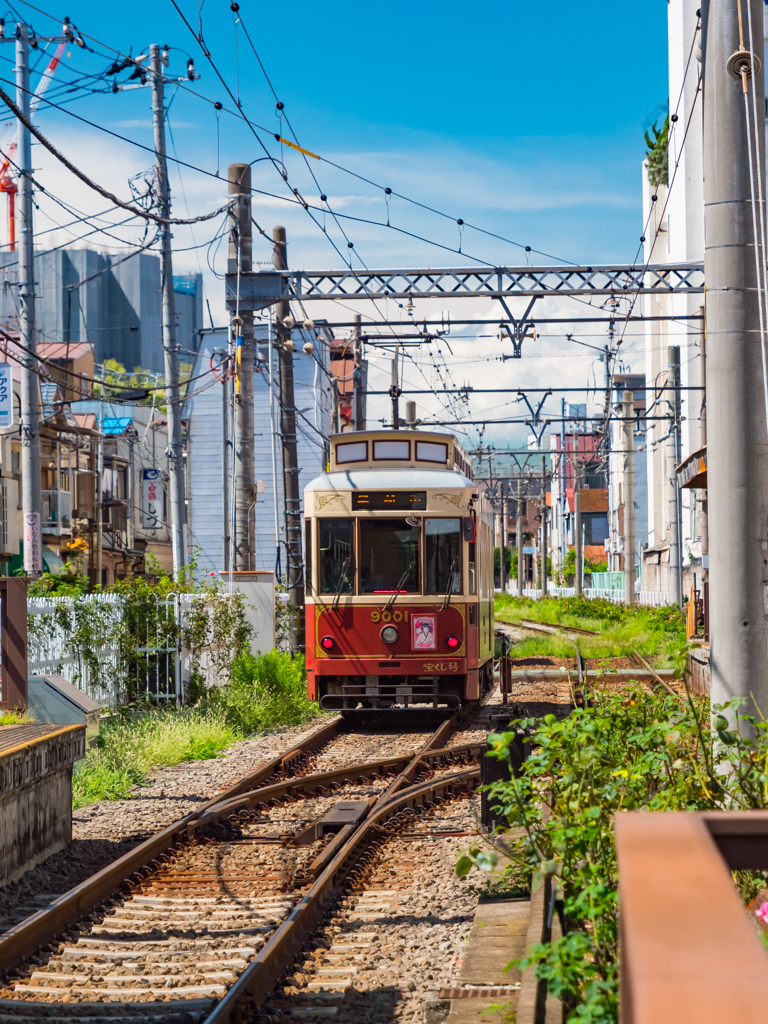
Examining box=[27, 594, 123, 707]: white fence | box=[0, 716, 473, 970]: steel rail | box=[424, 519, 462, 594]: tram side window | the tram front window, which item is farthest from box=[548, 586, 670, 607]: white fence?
box=[0, 716, 473, 970]: steel rail

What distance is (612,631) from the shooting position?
33719 millimetres

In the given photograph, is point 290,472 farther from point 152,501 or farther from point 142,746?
point 152,501

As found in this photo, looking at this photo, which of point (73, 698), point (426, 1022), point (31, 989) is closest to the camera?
point (426, 1022)

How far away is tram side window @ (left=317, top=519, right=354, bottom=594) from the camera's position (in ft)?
49.3

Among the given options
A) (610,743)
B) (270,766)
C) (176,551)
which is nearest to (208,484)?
(176,551)

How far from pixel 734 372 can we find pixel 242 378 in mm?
12718

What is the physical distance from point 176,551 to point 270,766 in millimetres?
8269

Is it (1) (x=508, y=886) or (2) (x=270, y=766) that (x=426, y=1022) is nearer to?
(1) (x=508, y=886)

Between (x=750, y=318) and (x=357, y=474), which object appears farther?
(x=357, y=474)

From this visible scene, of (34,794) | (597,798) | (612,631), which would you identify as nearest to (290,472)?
(34,794)

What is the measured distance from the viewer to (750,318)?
671 centimetres

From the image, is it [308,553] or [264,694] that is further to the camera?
[264,694]

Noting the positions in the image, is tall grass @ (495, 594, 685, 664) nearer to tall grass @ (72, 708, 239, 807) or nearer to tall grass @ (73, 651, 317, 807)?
tall grass @ (73, 651, 317, 807)

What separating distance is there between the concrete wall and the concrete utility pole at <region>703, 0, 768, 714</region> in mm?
4428
